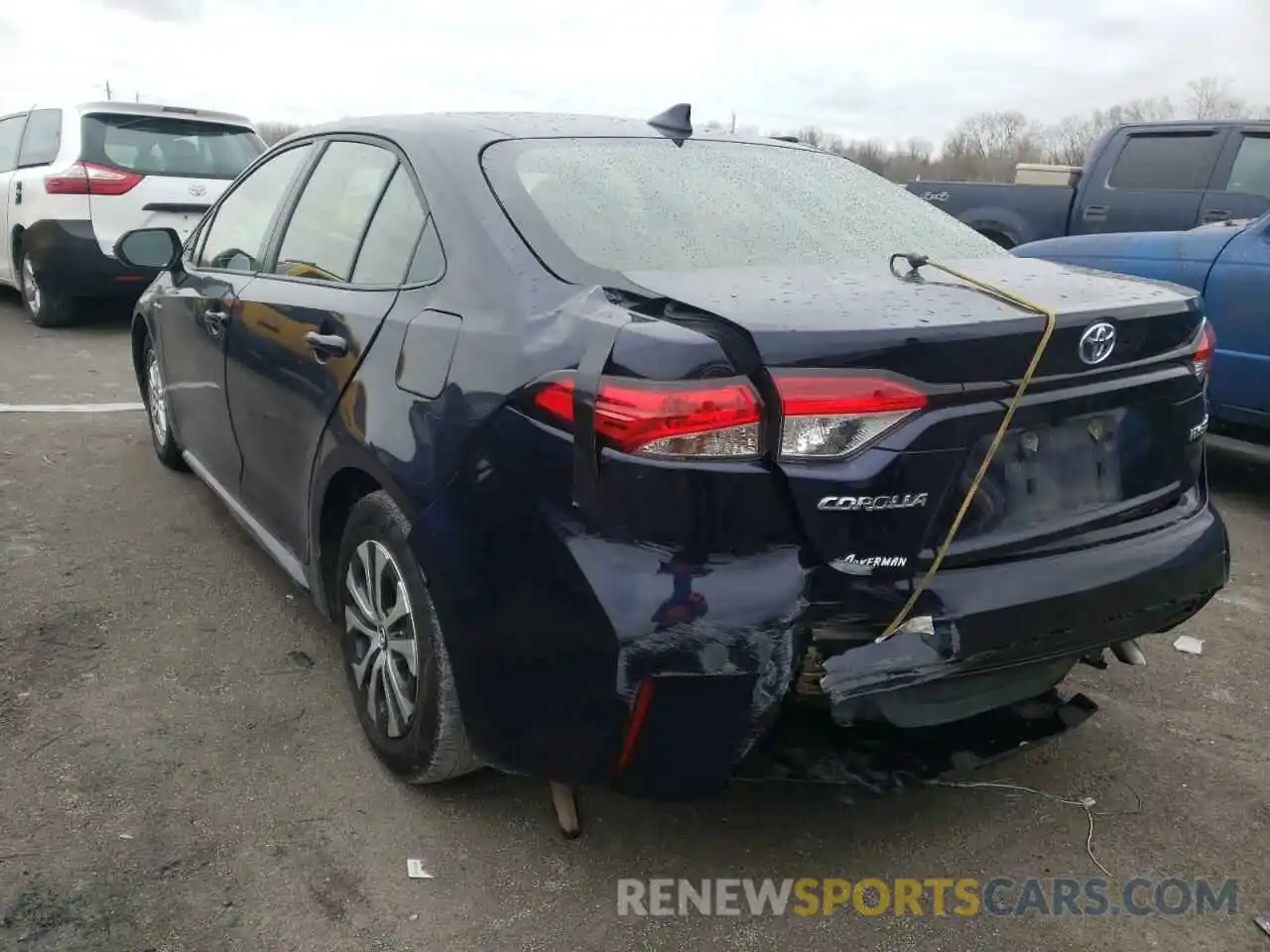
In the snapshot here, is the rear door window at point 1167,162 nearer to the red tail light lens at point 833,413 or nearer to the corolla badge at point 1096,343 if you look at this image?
the corolla badge at point 1096,343

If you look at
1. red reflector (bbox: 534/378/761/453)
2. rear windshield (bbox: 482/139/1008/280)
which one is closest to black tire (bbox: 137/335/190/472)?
rear windshield (bbox: 482/139/1008/280)

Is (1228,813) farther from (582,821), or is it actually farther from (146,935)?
(146,935)

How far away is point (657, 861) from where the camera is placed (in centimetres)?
254

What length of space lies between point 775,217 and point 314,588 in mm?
1672

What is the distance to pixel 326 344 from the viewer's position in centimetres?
285

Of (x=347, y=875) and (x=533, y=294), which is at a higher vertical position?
(x=533, y=294)

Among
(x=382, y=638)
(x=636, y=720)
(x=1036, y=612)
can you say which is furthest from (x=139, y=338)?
(x=1036, y=612)

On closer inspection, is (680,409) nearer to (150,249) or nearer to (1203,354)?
(1203,354)

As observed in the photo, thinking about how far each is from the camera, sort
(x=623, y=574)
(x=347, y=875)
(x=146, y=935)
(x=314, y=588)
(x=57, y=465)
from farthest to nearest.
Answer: (x=57, y=465) → (x=314, y=588) → (x=347, y=875) → (x=146, y=935) → (x=623, y=574)

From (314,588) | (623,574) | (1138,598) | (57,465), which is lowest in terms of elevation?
(57,465)

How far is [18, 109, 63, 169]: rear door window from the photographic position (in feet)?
28.4

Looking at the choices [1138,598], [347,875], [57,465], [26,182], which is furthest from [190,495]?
[26,182]

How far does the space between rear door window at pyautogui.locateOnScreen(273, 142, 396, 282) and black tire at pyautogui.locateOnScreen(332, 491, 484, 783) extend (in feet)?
2.51

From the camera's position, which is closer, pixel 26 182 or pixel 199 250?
pixel 199 250
